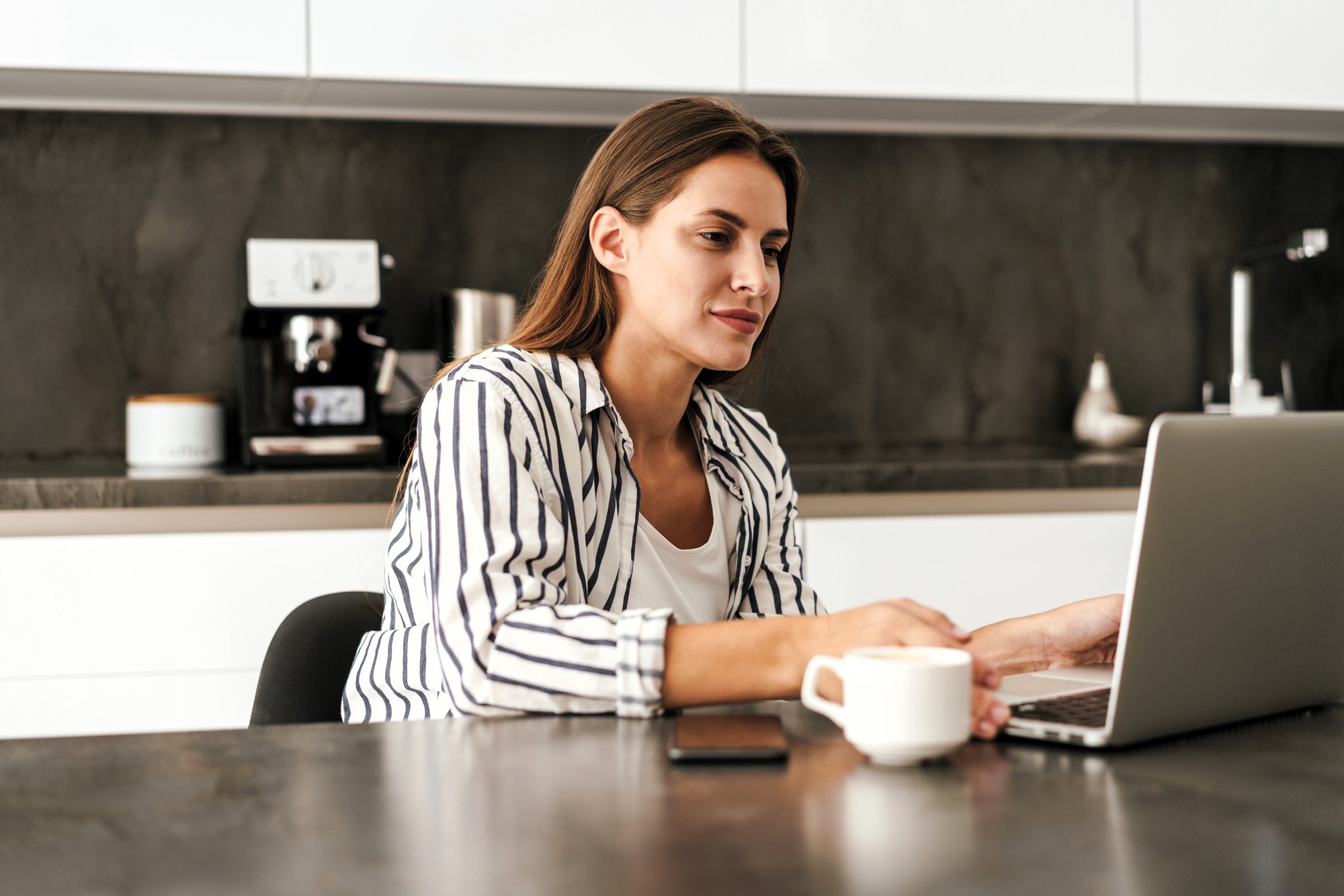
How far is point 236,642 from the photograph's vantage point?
203 centimetres

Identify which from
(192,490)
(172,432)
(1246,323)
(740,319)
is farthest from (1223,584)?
(1246,323)

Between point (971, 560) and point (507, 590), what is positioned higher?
point (507, 590)

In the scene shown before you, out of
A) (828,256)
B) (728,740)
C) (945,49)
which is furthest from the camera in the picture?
(828,256)

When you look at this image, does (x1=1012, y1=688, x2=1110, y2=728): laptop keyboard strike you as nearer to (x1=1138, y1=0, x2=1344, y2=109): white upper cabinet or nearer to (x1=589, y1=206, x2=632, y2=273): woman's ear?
(x1=589, y1=206, x2=632, y2=273): woman's ear

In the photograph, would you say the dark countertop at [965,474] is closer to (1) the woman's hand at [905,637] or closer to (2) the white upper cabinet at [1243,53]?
(2) the white upper cabinet at [1243,53]

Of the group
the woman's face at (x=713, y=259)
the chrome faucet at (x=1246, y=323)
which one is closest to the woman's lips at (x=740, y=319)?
the woman's face at (x=713, y=259)

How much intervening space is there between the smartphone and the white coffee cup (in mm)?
49

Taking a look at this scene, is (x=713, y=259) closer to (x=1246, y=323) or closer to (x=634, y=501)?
(x=634, y=501)

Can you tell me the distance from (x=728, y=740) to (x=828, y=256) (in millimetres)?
2256

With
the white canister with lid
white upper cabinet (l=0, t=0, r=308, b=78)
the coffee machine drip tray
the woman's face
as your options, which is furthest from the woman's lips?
the white canister with lid

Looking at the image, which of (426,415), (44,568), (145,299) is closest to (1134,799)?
(426,415)

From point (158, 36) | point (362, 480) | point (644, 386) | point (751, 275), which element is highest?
point (158, 36)

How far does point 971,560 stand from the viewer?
7.36 feet

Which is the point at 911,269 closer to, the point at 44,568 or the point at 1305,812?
the point at 44,568
